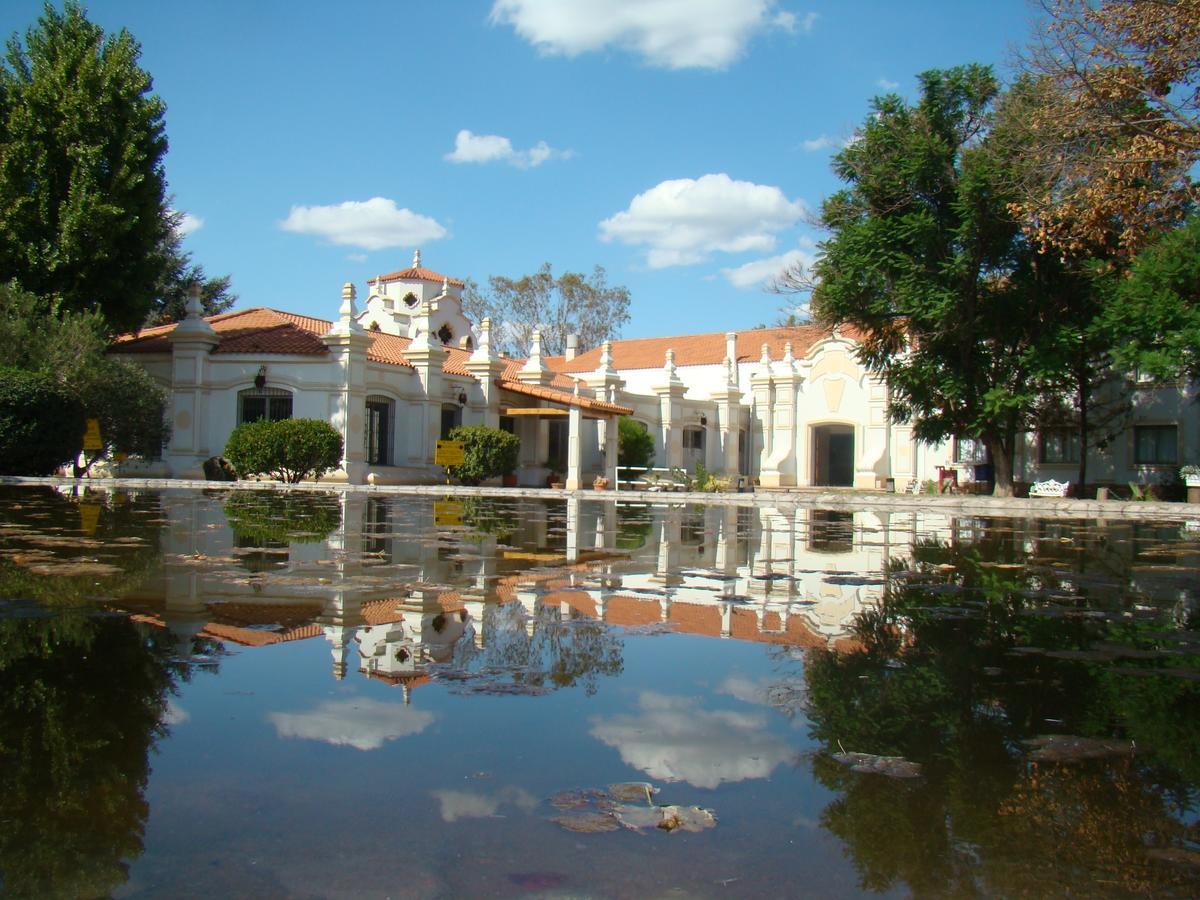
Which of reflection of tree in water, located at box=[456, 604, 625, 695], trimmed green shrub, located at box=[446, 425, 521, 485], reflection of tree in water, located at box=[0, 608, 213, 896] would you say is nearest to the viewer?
reflection of tree in water, located at box=[0, 608, 213, 896]

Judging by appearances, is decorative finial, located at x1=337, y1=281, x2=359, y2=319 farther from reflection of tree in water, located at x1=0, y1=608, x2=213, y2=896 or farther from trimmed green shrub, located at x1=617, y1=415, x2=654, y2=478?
reflection of tree in water, located at x1=0, y1=608, x2=213, y2=896

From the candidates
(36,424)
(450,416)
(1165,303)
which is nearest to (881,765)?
(1165,303)

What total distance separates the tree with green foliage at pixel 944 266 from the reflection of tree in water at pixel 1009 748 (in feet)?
75.9

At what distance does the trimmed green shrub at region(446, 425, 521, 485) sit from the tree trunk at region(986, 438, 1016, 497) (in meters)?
15.1

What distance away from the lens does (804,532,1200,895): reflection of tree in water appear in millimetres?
2744

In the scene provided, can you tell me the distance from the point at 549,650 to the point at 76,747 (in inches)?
94.9

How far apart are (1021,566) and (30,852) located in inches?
362

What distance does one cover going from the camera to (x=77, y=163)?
30328 millimetres

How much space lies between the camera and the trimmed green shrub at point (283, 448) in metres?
29.4

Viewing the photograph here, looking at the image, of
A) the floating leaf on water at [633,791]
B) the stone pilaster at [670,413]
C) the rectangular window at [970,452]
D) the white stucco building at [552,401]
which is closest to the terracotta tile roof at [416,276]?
the white stucco building at [552,401]

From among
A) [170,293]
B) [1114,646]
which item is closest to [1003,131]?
[1114,646]

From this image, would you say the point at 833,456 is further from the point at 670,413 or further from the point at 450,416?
the point at 450,416

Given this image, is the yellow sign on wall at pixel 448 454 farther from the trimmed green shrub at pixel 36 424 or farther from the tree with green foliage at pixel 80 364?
the trimmed green shrub at pixel 36 424

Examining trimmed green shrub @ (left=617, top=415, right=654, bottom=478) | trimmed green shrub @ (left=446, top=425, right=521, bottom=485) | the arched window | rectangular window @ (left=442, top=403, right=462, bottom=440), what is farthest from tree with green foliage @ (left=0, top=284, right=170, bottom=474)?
trimmed green shrub @ (left=617, top=415, right=654, bottom=478)
